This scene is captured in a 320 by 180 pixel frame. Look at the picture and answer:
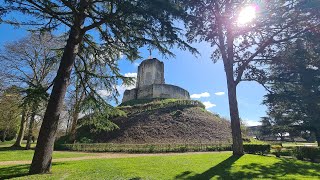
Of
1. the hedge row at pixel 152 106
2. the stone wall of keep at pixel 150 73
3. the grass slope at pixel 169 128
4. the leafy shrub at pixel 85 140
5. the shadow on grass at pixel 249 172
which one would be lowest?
the shadow on grass at pixel 249 172

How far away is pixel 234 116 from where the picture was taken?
14.9 m

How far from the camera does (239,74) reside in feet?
50.9

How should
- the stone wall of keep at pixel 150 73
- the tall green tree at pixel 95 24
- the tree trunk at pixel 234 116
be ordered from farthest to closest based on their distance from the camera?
the stone wall of keep at pixel 150 73 → the tree trunk at pixel 234 116 → the tall green tree at pixel 95 24

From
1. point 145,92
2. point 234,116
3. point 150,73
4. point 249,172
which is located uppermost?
point 150,73

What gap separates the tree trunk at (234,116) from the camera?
14.5 m

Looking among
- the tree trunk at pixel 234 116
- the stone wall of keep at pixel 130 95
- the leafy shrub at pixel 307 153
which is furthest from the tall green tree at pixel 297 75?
the stone wall of keep at pixel 130 95

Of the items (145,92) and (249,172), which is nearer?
(249,172)

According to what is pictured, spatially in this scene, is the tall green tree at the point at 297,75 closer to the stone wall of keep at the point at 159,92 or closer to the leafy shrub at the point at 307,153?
the leafy shrub at the point at 307,153

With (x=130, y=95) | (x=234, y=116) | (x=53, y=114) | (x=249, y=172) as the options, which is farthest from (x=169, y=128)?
(x=53, y=114)

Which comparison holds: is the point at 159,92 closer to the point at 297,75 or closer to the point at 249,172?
the point at 297,75

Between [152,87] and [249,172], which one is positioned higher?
[152,87]

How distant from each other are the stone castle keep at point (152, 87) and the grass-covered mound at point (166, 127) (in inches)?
294

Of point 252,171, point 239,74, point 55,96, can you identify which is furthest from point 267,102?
point 55,96

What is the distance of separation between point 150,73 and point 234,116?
126 ft
